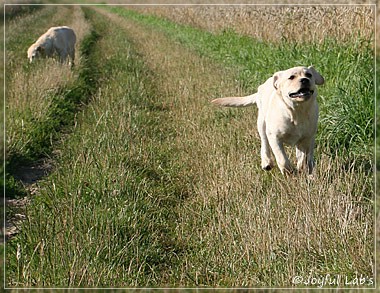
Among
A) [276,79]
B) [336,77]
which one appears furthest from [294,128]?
[336,77]

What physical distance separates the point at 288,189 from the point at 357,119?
5.28ft

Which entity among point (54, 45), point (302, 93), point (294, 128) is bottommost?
point (54, 45)

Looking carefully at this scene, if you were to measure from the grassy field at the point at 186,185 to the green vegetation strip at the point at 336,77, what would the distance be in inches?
0.9

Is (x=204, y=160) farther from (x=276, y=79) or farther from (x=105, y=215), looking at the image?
(x=105, y=215)

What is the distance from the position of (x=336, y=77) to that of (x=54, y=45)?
5.83m

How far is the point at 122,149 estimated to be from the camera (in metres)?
5.49

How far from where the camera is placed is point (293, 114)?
4758 millimetres

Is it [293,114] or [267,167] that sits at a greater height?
[293,114]

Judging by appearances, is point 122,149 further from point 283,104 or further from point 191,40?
point 191,40

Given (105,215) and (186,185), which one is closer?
(105,215)

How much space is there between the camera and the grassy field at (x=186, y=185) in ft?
10.5

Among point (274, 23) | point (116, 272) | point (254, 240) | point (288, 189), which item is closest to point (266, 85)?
point (288, 189)

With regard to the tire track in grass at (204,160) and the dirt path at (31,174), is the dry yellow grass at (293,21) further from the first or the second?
the dirt path at (31,174)

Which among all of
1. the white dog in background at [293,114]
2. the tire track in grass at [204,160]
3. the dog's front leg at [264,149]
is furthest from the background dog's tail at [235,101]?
the white dog in background at [293,114]
